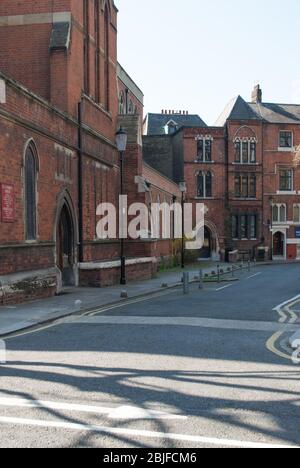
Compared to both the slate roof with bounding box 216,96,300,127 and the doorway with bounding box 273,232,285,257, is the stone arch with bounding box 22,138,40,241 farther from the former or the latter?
the doorway with bounding box 273,232,285,257

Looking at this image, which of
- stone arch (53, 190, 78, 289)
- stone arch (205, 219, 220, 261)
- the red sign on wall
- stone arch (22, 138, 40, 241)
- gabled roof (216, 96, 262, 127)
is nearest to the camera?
the red sign on wall

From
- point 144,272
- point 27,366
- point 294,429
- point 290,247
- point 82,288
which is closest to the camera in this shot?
point 294,429

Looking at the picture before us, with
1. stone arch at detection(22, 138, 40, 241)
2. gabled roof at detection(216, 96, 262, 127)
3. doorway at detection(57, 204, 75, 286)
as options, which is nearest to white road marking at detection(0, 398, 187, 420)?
stone arch at detection(22, 138, 40, 241)

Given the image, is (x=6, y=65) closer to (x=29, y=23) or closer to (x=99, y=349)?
(x=29, y=23)

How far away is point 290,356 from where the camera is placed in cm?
883

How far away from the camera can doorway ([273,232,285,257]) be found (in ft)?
194

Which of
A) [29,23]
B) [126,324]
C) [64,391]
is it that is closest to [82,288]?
[126,324]

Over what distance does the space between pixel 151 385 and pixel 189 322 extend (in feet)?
18.2

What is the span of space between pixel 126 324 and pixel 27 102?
313 inches

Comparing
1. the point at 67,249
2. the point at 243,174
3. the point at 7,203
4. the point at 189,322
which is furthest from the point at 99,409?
the point at 243,174

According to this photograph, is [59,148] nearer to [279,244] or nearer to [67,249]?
[67,249]

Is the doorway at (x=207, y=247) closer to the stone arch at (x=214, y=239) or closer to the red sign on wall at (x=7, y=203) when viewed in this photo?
the stone arch at (x=214, y=239)

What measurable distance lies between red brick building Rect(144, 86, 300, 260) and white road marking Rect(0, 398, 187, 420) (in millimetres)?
48626

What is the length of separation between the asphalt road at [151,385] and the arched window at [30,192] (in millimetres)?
5282
